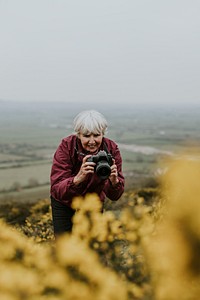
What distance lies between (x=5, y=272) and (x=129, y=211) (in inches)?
52.7

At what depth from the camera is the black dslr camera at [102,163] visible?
13.9ft

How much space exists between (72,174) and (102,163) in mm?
582

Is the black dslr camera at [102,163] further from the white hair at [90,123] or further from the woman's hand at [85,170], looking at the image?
the white hair at [90,123]

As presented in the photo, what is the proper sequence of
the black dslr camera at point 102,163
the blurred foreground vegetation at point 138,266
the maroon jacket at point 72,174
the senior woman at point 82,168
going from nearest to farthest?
the blurred foreground vegetation at point 138,266
the black dslr camera at point 102,163
the senior woman at point 82,168
the maroon jacket at point 72,174

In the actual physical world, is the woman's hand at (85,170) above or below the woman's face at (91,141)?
below

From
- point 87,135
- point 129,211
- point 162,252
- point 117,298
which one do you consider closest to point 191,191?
point 162,252

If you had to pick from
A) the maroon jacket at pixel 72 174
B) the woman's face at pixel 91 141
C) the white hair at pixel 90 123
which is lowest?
the maroon jacket at pixel 72 174

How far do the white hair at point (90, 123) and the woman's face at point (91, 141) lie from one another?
43 millimetres

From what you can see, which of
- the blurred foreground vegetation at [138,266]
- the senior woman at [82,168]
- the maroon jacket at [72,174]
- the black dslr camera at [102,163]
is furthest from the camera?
the maroon jacket at [72,174]

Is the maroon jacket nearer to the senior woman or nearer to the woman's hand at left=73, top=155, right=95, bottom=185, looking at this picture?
the senior woman

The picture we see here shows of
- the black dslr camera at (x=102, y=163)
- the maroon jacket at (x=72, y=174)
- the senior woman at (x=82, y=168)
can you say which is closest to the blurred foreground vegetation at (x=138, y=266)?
the black dslr camera at (x=102, y=163)

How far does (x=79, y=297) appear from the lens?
1.76 m

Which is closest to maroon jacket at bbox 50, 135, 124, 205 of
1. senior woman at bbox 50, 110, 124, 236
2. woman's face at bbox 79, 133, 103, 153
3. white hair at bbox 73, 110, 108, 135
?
senior woman at bbox 50, 110, 124, 236

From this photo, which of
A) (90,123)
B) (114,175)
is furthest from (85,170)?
(90,123)
